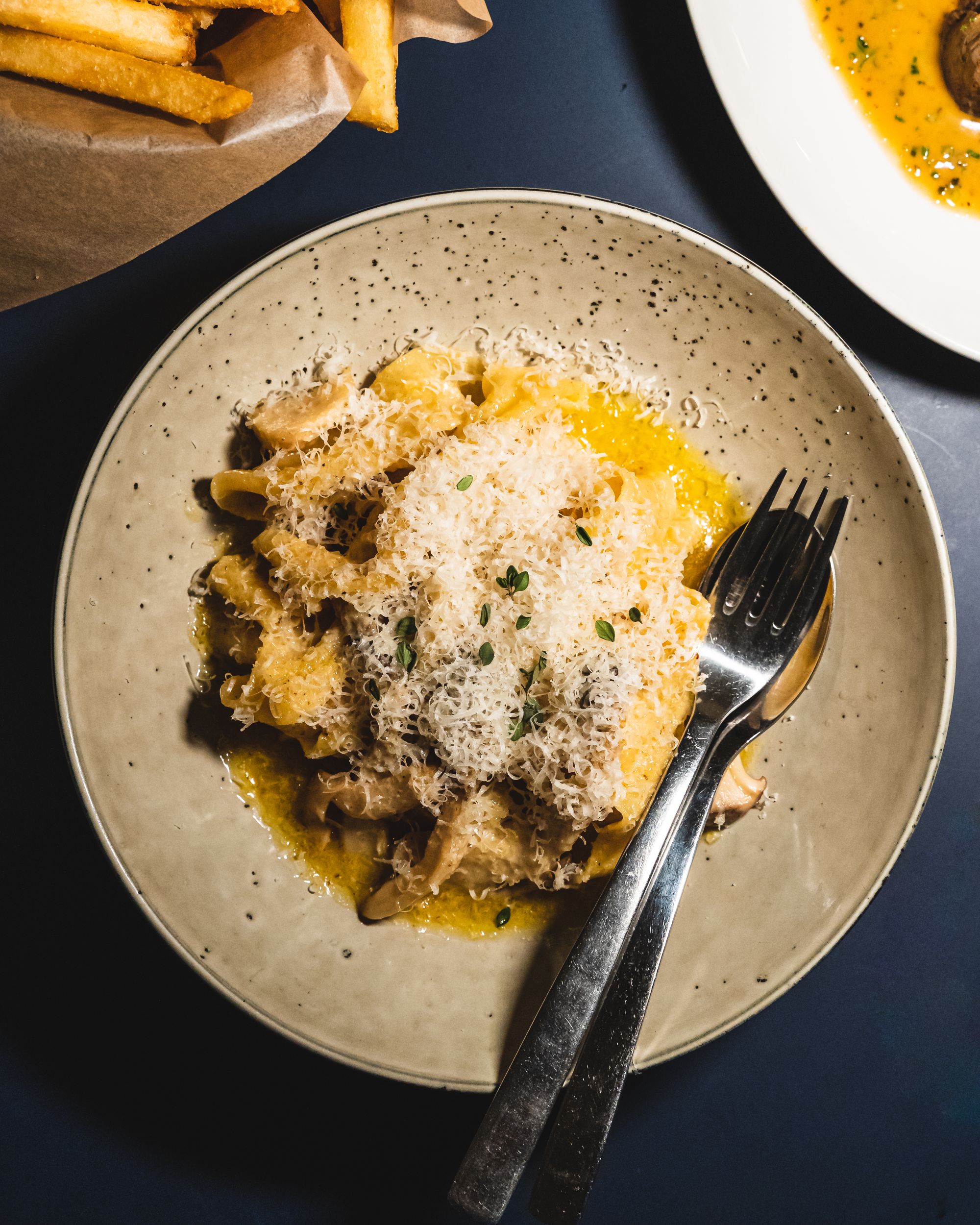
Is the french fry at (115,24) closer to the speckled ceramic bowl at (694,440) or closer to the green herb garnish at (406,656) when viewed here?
the speckled ceramic bowl at (694,440)

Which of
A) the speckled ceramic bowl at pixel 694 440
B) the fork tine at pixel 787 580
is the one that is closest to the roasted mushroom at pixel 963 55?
the speckled ceramic bowl at pixel 694 440

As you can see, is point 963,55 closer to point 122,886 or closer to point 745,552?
point 745,552

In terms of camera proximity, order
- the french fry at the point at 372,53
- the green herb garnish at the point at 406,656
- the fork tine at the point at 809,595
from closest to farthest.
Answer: the green herb garnish at the point at 406,656, the french fry at the point at 372,53, the fork tine at the point at 809,595

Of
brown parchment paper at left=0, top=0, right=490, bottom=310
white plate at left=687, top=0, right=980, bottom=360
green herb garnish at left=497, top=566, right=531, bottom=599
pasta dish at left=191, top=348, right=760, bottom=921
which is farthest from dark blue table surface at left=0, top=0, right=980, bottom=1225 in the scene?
green herb garnish at left=497, top=566, right=531, bottom=599

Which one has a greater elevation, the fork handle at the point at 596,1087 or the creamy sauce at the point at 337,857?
the creamy sauce at the point at 337,857

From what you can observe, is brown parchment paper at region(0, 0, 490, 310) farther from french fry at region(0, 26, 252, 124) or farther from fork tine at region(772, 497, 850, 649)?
fork tine at region(772, 497, 850, 649)

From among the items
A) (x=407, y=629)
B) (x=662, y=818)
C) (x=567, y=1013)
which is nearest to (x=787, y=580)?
(x=662, y=818)

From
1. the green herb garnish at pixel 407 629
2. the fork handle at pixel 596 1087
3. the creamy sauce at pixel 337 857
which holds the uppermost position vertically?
the green herb garnish at pixel 407 629
